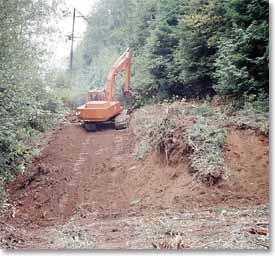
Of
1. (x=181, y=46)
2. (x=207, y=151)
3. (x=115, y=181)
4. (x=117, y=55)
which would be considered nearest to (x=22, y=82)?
(x=117, y=55)

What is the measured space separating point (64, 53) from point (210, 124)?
0.99 m

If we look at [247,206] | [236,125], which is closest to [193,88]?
[236,125]

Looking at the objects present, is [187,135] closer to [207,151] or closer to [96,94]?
[207,151]

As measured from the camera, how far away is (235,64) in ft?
8.68

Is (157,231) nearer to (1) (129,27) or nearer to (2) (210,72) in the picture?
(2) (210,72)

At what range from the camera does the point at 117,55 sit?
9.26 ft

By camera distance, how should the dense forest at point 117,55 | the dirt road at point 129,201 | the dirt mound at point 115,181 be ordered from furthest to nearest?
the dense forest at point 117,55
the dirt mound at point 115,181
the dirt road at point 129,201

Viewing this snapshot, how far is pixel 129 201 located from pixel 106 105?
702 mm

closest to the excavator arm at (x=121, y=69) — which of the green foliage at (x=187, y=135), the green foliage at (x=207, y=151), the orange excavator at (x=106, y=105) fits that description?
the orange excavator at (x=106, y=105)

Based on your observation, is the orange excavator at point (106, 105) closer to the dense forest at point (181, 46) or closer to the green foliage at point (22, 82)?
the dense forest at point (181, 46)

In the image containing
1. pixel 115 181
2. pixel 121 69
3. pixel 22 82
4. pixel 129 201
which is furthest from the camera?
pixel 22 82

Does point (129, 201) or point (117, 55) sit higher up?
point (117, 55)

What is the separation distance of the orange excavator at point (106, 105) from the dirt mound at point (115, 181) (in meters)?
0.08

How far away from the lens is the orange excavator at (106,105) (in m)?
2.82
